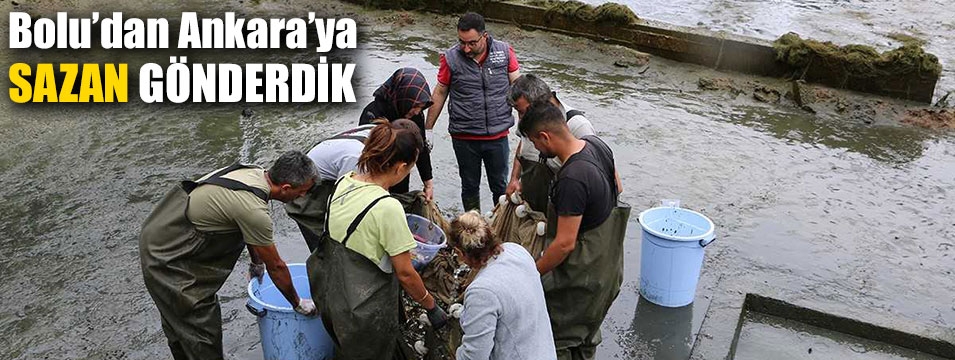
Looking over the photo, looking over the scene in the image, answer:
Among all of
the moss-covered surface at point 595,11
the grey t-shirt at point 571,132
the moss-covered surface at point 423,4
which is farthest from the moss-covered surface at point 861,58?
the grey t-shirt at point 571,132

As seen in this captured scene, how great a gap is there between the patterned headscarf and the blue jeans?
0.87 metres

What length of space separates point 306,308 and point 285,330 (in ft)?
0.69

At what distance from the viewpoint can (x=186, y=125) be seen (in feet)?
29.4

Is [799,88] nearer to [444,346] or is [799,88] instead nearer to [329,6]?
[444,346]

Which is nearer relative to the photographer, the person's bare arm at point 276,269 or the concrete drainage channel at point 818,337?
the person's bare arm at point 276,269

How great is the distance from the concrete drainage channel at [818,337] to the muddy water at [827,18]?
8514 millimetres

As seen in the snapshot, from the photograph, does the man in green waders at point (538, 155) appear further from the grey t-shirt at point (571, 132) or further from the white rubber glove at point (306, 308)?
the white rubber glove at point (306, 308)

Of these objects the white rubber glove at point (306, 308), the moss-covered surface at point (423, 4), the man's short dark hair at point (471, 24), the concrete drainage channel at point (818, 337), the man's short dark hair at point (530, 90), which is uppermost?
the moss-covered surface at point (423, 4)

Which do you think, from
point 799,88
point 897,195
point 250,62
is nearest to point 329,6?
point 250,62

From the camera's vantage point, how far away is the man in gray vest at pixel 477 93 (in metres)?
5.88

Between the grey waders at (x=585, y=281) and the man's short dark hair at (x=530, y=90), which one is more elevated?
the man's short dark hair at (x=530, y=90)

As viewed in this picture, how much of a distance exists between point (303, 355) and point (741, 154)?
5.70 m

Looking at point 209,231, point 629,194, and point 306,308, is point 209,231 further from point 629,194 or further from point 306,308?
point 629,194

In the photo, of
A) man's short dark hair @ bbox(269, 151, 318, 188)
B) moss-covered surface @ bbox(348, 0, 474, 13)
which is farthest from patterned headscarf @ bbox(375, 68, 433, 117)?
moss-covered surface @ bbox(348, 0, 474, 13)
